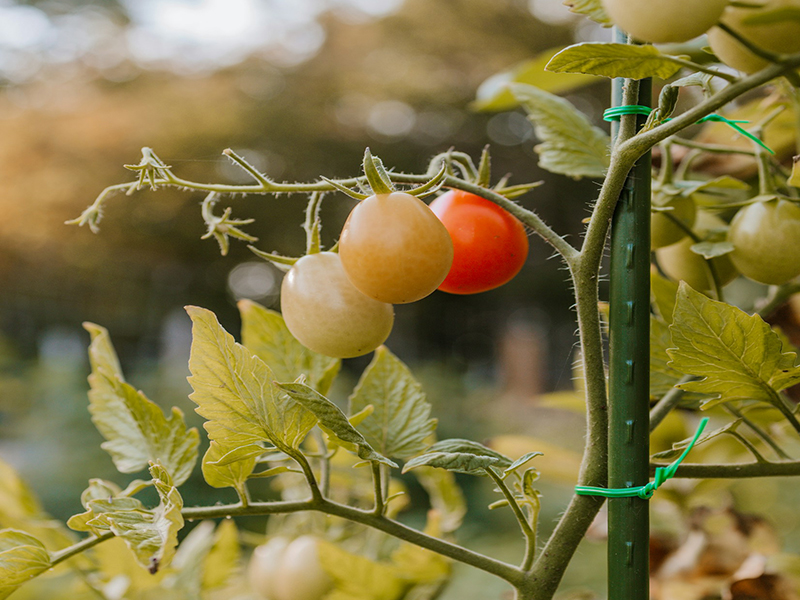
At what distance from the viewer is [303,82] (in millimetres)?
4012

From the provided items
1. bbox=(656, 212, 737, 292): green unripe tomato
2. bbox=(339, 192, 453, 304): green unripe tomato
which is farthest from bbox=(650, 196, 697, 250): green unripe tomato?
bbox=(339, 192, 453, 304): green unripe tomato

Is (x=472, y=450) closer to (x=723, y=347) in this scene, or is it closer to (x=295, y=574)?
(x=723, y=347)

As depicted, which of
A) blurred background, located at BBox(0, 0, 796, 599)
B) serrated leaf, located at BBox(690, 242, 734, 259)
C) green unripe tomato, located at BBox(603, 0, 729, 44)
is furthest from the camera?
blurred background, located at BBox(0, 0, 796, 599)

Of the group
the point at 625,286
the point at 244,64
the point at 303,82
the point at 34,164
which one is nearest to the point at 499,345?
the point at 303,82

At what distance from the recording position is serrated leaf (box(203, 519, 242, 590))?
358 millimetres

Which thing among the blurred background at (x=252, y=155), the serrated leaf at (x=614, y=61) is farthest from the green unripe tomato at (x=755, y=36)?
the blurred background at (x=252, y=155)

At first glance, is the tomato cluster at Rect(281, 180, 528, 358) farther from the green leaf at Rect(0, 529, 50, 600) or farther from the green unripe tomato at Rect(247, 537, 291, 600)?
the green unripe tomato at Rect(247, 537, 291, 600)

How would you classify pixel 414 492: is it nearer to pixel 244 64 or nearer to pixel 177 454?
pixel 177 454

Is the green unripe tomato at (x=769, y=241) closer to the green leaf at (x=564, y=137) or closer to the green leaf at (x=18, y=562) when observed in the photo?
the green leaf at (x=564, y=137)

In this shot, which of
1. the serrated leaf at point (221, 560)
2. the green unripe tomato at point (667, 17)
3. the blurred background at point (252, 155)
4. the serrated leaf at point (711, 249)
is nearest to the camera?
the green unripe tomato at point (667, 17)

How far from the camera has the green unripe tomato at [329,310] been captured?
0.22m

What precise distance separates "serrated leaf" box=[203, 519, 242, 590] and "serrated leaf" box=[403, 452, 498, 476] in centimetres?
20

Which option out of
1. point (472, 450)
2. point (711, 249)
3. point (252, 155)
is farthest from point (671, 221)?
point (252, 155)

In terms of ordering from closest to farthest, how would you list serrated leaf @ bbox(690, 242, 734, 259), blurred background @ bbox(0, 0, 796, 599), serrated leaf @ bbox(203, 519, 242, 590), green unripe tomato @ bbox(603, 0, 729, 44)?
green unripe tomato @ bbox(603, 0, 729, 44)
serrated leaf @ bbox(690, 242, 734, 259)
serrated leaf @ bbox(203, 519, 242, 590)
blurred background @ bbox(0, 0, 796, 599)
